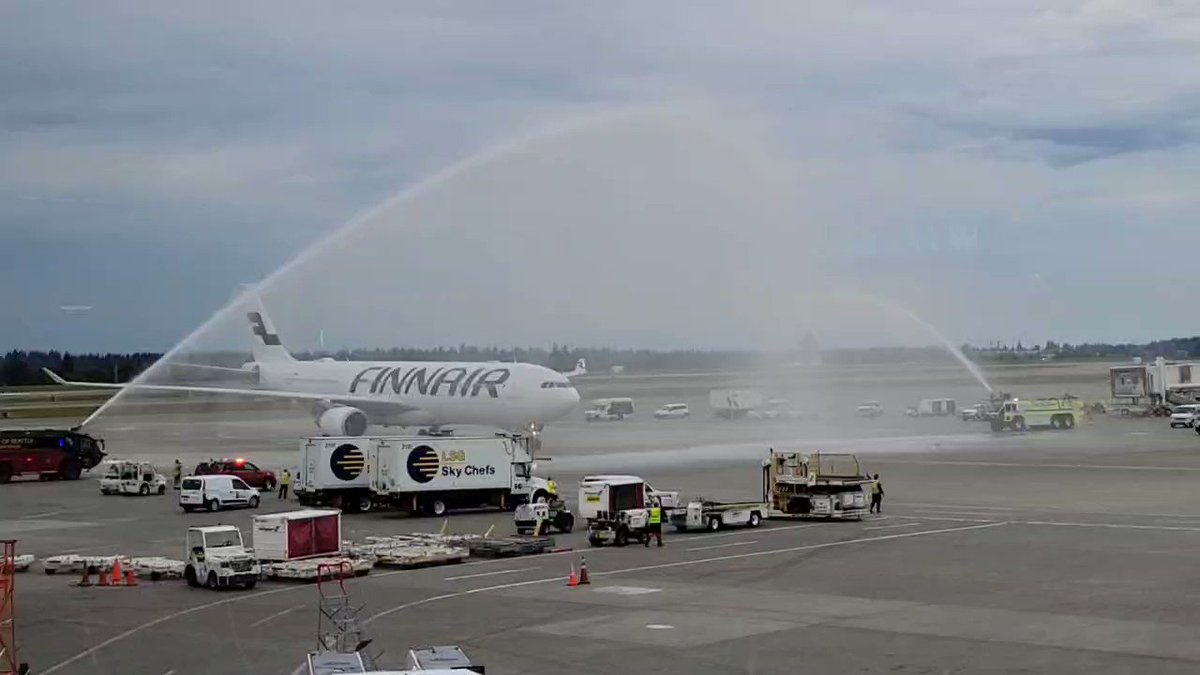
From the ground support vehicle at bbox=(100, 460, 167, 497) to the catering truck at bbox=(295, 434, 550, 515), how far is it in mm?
Result: 12035

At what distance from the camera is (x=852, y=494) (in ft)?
151

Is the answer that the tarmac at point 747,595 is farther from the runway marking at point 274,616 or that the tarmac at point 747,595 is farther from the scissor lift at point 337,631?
the scissor lift at point 337,631

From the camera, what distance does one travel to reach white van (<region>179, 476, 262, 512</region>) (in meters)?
53.0

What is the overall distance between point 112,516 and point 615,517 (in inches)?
873

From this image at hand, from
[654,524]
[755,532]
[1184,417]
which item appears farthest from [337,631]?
[1184,417]

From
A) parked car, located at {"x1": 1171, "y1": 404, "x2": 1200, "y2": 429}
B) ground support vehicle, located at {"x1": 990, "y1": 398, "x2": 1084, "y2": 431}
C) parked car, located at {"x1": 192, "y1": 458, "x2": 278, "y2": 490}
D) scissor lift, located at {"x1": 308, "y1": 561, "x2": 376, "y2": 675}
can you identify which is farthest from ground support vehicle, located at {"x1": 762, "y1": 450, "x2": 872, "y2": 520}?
parked car, located at {"x1": 1171, "y1": 404, "x2": 1200, "y2": 429}

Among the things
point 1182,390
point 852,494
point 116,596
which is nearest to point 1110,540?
point 852,494

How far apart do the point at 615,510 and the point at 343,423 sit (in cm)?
3605

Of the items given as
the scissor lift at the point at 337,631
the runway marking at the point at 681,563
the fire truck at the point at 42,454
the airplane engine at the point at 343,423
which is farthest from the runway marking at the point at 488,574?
the fire truck at the point at 42,454

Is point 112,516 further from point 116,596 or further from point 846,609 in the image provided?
point 846,609

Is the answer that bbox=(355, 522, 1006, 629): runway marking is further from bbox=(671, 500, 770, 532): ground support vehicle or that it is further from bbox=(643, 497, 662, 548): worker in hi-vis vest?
bbox=(671, 500, 770, 532): ground support vehicle

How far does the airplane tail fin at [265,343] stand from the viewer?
95.6 m

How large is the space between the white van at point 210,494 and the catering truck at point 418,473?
259 cm

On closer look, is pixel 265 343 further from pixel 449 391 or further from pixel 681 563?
pixel 681 563
